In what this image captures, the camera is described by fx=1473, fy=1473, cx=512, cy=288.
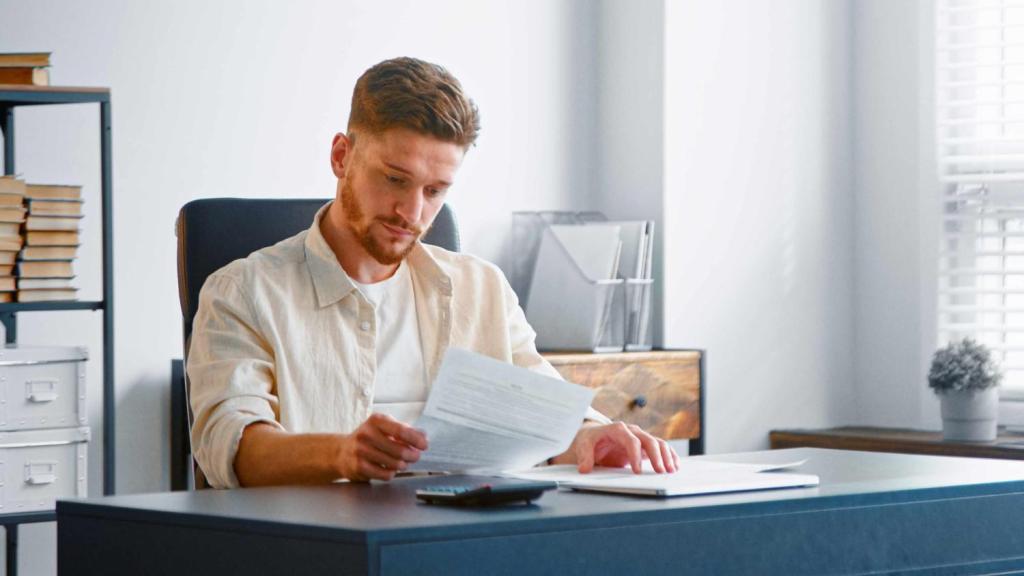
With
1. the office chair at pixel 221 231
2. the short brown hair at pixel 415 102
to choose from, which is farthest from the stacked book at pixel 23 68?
the short brown hair at pixel 415 102

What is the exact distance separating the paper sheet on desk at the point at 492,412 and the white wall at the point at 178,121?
5.53 feet

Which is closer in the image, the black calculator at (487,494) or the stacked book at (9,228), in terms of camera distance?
the black calculator at (487,494)

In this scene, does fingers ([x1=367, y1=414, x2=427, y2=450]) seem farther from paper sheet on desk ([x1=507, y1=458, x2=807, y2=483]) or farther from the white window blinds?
the white window blinds

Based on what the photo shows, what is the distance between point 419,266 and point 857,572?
88cm

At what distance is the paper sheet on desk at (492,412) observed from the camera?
1.41m

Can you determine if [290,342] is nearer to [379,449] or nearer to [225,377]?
[225,377]

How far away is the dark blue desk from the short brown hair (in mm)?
534

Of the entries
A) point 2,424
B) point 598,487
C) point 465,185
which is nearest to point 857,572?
point 598,487

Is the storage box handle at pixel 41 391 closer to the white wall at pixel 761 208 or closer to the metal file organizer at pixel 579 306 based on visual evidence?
the metal file organizer at pixel 579 306

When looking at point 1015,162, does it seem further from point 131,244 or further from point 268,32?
point 131,244

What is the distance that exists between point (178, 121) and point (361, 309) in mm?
1322

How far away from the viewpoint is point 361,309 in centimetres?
195

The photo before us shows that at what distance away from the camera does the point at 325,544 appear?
1127 millimetres

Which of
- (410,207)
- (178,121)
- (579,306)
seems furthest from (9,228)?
(579,306)
